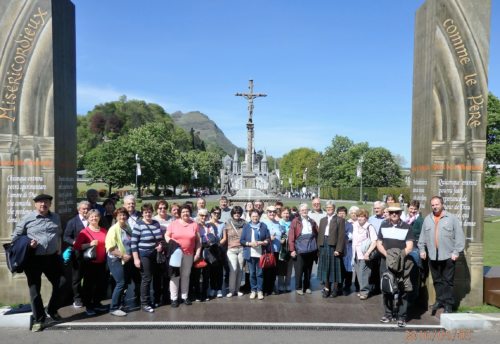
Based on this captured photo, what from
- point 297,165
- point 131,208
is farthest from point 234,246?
point 297,165

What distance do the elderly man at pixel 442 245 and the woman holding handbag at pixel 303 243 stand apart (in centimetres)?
206

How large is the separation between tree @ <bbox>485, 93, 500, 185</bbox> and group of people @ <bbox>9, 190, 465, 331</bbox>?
2998 cm

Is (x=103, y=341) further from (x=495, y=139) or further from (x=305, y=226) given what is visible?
(x=495, y=139)

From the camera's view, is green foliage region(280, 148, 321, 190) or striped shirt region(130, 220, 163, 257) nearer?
striped shirt region(130, 220, 163, 257)

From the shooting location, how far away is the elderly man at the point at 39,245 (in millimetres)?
6312

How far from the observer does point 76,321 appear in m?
6.66

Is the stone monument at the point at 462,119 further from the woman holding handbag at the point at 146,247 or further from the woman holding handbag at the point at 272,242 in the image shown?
the woman holding handbag at the point at 146,247

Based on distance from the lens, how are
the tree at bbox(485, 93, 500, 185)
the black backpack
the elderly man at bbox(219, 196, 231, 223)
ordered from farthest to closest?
1. the tree at bbox(485, 93, 500, 185)
2. the elderly man at bbox(219, 196, 231, 223)
3. the black backpack

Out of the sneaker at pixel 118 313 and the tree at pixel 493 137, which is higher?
the tree at pixel 493 137

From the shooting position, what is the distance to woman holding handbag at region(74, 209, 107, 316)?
22.4ft

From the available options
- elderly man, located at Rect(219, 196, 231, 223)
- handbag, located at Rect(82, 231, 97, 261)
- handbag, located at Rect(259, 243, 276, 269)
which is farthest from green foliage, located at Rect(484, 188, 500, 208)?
handbag, located at Rect(82, 231, 97, 261)

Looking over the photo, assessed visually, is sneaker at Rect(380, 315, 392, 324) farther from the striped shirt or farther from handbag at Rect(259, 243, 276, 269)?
the striped shirt

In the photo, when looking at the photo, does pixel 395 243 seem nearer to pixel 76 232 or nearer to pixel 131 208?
pixel 131 208

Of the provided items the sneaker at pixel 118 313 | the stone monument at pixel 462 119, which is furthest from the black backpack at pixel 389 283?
the sneaker at pixel 118 313
